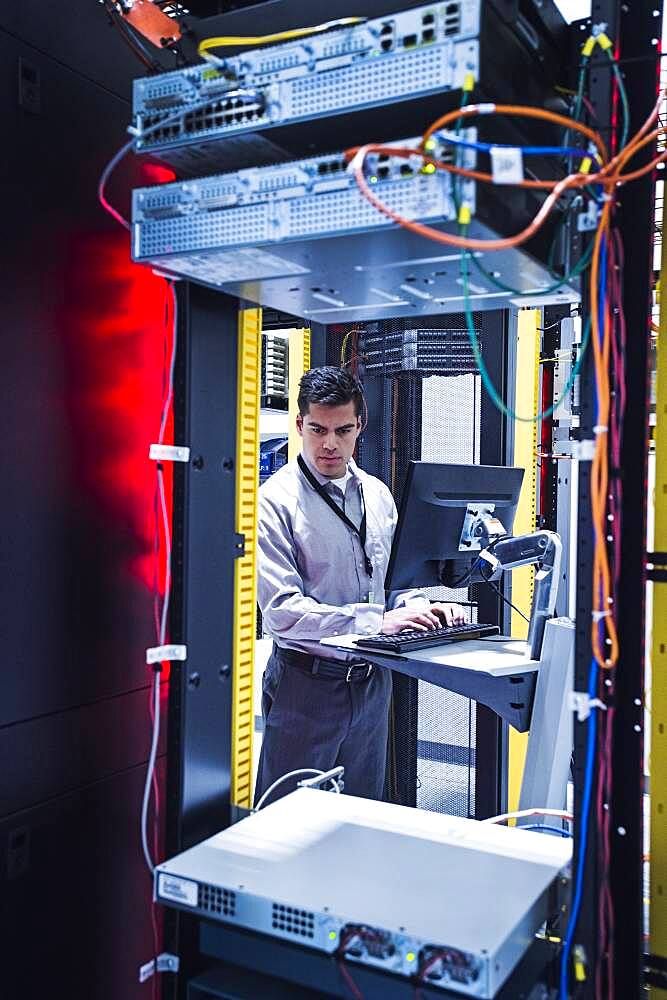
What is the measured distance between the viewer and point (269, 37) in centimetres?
144

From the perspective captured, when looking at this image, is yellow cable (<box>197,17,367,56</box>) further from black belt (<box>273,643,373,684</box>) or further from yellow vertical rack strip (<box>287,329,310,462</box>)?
yellow vertical rack strip (<box>287,329,310,462</box>)

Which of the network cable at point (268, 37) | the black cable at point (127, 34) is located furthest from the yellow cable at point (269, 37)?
the black cable at point (127, 34)

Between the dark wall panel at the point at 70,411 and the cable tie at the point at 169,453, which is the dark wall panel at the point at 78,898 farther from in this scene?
the cable tie at the point at 169,453

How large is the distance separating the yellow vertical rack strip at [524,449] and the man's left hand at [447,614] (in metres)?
0.88

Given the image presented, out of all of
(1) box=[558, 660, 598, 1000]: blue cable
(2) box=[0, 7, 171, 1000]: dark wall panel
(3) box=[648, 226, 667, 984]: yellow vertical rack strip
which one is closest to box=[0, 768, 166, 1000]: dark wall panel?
(2) box=[0, 7, 171, 1000]: dark wall panel

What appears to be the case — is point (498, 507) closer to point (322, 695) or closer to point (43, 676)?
point (322, 695)

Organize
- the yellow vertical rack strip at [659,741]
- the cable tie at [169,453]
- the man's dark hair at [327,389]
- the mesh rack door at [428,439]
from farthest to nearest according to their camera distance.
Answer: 1. the mesh rack door at [428,439]
2. the man's dark hair at [327,389]
3. the cable tie at [169,453]
4. the yellow vertical rack strip at [659,741]

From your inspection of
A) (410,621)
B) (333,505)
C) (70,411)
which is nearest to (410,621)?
(410,621)

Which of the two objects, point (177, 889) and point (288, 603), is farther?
point (288, 603)

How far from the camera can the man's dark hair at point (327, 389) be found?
118 inches

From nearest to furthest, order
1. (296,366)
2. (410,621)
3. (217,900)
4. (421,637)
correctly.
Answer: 1. (217,900)
2. (421,637)
3. (410,621)
4. (296,366)

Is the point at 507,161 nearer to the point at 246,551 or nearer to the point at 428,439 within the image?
the point at 246,551

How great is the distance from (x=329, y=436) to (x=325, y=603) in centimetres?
59

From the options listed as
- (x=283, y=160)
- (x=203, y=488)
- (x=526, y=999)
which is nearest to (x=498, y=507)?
(x=203, y=488)
